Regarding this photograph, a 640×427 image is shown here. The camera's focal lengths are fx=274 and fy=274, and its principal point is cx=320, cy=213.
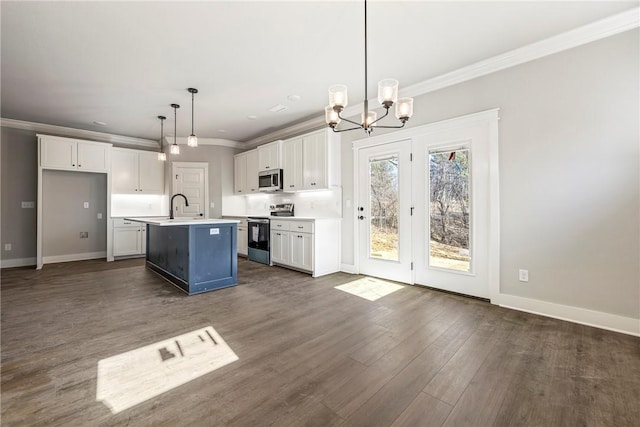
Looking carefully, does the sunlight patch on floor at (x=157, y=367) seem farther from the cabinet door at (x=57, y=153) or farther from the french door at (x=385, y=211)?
the cabinet door at (x=57, y=153)

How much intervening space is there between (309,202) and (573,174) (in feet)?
12.5

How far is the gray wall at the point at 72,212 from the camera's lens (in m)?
5.58

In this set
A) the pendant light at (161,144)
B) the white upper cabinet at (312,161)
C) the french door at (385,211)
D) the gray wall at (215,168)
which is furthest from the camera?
the gray wall at (215,168)

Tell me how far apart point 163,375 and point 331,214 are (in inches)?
139

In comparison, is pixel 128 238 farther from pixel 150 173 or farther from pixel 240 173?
pixel 240 173

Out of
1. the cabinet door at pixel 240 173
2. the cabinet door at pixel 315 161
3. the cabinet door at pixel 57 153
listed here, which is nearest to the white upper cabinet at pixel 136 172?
the cabinet door at pixel 57 153

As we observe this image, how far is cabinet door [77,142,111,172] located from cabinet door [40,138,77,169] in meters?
Result: 0.10

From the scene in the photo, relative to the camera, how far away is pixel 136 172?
6414mm

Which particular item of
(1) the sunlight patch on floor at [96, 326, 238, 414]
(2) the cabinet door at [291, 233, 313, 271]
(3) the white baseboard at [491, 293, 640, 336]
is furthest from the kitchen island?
(3) the white baseboard at [491, 293, 640, 336]

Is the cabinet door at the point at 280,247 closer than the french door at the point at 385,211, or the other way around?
the french door at the point at 385,211

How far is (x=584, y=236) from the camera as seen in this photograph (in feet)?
8.57

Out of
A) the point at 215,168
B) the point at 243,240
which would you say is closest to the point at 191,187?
the point at 215,168

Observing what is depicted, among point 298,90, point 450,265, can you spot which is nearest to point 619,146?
point 450,265

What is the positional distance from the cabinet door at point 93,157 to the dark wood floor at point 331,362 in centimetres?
306
